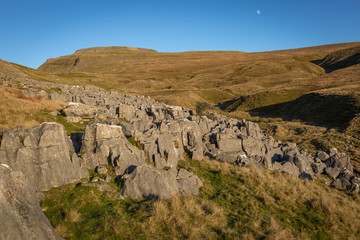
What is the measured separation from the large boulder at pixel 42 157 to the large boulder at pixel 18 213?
3.25m

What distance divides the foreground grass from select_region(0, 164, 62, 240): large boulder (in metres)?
1.33

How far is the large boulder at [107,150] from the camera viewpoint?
1209 centimetres

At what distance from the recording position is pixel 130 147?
13.6m

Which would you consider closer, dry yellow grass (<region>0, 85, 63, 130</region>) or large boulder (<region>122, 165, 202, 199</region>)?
large boulder (<region>122, 165, 202, 199</region>)

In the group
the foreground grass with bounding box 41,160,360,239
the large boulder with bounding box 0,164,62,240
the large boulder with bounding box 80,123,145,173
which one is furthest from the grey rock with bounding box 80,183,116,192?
the large boulder with bounding box 0,164,62,240

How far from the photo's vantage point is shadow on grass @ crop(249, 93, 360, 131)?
1607 inches

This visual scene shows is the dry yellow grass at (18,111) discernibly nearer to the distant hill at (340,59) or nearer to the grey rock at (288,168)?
the grey rock at (288,168)

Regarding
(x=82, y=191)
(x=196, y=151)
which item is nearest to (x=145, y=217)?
(x=82, y=191)

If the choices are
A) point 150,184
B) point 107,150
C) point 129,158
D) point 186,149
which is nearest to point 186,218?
point 150,184

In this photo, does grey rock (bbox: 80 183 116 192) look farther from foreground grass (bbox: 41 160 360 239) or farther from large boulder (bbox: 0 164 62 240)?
large boulder (bbox: 0 164 62 240)

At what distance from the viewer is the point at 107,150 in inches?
500

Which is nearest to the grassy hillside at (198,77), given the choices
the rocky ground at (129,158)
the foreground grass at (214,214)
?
the rocky ground at (129,158)

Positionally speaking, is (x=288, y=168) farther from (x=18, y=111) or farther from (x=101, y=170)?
(x=18, y=111)

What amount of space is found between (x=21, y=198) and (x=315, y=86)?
88.6 m
